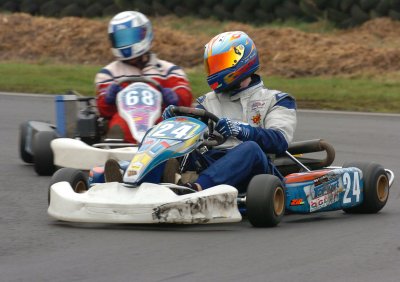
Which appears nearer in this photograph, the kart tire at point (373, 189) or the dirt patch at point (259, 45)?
the kart tire at point (373, 189)

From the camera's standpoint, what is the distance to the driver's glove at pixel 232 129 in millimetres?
6250

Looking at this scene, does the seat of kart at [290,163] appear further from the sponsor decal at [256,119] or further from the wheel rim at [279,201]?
the wheel rim at [279,201]

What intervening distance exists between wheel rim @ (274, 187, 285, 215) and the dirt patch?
1029cm

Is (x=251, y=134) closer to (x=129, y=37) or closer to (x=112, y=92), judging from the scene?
(x=112, y=92)

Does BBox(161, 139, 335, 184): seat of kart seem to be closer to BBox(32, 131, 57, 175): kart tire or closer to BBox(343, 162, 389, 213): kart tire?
BBox(343, 162, 389, 213): kart tire

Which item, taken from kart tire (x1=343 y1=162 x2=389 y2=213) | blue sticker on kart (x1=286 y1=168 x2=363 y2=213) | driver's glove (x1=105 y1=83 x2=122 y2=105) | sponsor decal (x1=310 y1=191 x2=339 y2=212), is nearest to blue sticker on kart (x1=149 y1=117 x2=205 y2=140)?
blue sticker on kart (x1=286 y1=168 x2=363 y2=213)

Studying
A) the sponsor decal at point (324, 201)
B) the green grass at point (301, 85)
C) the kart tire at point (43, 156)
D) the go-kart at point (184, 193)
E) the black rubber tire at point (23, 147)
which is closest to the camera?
the go-kart at point (184, 193)

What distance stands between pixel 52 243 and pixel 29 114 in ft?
25.4

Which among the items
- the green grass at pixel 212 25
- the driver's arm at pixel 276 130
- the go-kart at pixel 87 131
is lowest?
the green grass at pixel 212 25

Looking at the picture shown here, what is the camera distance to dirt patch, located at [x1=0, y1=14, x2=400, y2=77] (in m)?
16.7

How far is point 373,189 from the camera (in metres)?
6.88

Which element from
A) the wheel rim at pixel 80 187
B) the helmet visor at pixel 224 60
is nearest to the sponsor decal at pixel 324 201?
the helmet visor at pixel 224 60

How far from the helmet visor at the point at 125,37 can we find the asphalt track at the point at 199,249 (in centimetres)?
198

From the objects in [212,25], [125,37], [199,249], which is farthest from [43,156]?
[212,25]
